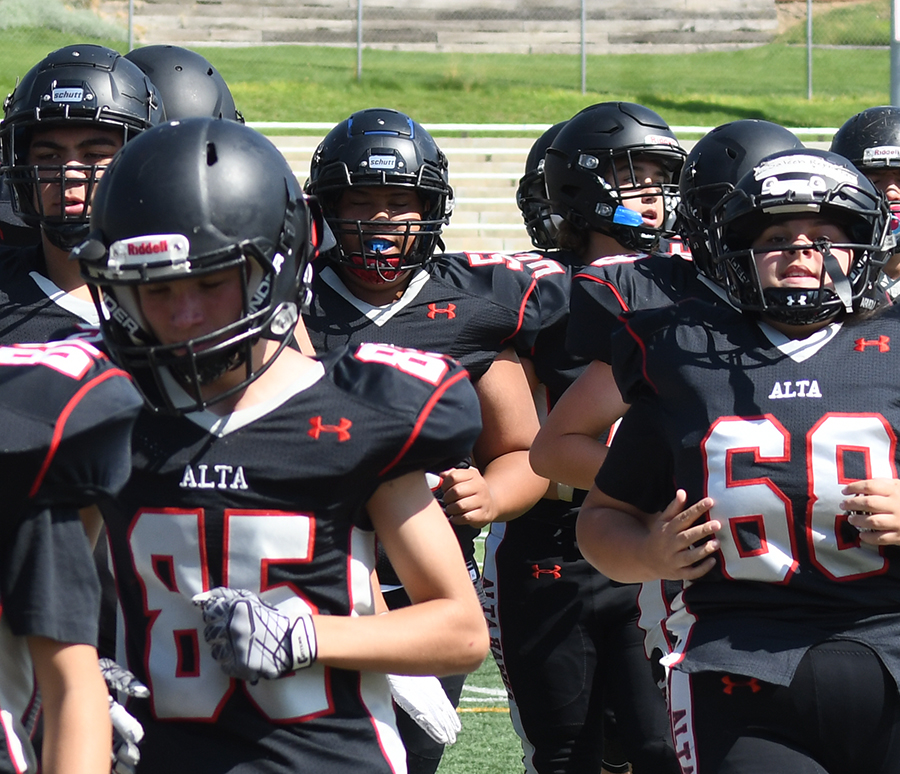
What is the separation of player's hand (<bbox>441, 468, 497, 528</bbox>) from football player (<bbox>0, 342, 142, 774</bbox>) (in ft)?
4.90

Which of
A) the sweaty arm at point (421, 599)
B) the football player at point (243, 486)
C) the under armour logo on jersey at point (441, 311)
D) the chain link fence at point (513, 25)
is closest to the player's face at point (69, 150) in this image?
the under armour logo on jersey at point (441, 311)

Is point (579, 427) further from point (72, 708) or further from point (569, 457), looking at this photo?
point (72, 708)

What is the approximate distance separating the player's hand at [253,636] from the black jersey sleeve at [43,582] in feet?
0.60

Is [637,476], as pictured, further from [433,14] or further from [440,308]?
[433,14]

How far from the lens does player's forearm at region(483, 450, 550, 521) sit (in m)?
3.47

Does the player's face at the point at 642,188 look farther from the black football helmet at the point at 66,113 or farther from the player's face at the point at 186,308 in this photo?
the player's face at the point at 186,308

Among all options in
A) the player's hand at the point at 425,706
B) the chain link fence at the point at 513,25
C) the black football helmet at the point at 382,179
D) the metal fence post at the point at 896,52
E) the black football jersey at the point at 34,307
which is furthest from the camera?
the chain link fence at the point at 513,25

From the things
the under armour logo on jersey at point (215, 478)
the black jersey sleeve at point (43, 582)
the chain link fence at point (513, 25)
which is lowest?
the black jersey sleeve at point (43, 582)

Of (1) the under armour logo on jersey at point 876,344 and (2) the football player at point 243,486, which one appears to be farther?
(1) the under armour logo on jersey at point 876,344

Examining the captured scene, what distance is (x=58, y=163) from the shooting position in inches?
131

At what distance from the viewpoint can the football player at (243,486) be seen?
2.07m

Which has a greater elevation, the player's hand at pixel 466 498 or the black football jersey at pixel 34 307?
the black football jersey at pixel 34 307

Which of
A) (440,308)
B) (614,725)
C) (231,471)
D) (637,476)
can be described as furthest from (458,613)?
(614,725)

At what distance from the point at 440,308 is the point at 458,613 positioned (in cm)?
163
